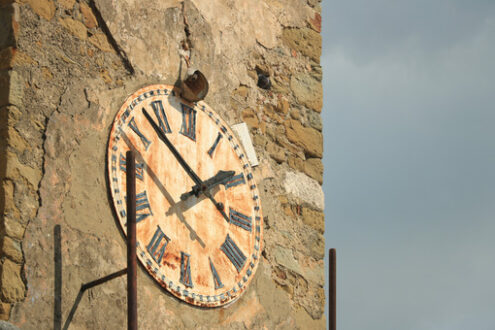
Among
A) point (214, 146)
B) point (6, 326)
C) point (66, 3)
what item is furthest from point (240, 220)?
point (6, 326)

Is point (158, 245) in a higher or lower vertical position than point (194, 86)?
lower

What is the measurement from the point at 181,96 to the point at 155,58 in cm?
22

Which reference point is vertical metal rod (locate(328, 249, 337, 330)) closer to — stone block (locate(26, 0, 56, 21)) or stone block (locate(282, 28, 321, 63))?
stone block (locate(282, 28, 321, 63))

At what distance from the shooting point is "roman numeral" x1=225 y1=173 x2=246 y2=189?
5.54 m

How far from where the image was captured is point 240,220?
18.1 ft

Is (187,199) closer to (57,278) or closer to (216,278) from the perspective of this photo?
(216,278)

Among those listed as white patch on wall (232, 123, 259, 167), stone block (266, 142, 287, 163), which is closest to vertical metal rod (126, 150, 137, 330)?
white patch on wall (232, 123, 259, 167)

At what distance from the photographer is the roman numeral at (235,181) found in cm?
554

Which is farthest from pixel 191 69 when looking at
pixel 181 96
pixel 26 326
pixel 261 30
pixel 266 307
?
pixel 26 326

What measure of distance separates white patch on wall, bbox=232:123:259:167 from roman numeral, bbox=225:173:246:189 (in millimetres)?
126

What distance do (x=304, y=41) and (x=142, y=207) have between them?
5.97ft

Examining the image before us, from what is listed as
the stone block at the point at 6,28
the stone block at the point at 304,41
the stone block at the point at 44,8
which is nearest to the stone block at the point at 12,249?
the stone block at the point at 6,28

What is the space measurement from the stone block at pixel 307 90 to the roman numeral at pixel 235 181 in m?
A: 0.75

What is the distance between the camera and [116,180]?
484cm
